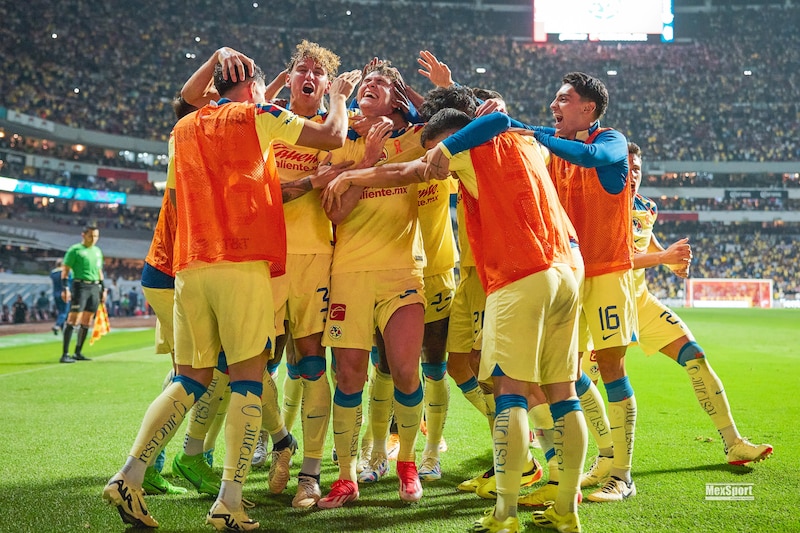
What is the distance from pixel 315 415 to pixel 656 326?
262cm

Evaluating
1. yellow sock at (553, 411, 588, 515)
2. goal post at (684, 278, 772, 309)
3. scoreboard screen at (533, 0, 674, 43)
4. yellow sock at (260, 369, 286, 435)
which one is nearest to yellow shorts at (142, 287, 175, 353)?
yellow sock at (260, 369, 286, 435)

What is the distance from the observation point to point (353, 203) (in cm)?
412

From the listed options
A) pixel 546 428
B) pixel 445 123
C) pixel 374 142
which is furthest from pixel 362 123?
pixel 546 428

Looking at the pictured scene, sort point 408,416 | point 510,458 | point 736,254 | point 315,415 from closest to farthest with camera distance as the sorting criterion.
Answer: point 510,458
point 315,415
point 408,416
point 736,254

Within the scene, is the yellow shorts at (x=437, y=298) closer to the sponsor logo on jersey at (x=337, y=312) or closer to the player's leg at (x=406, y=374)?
the player's leg at (x=406, y=374)

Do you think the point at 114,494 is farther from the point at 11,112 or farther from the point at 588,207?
the point at 11,112

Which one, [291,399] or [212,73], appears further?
[291,399]

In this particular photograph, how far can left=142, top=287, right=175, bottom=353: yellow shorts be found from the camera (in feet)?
14.0

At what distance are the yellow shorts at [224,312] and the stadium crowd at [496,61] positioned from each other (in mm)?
44122

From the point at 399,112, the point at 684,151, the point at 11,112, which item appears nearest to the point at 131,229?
the point at 11,112

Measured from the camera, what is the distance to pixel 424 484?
4387mm

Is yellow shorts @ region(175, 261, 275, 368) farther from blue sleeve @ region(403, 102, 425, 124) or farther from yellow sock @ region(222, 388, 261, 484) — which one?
blue sleeve @ region(403, 102, 425, 124)

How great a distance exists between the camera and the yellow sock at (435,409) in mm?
4652

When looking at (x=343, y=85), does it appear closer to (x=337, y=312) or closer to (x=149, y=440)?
(x=337, y=312)
